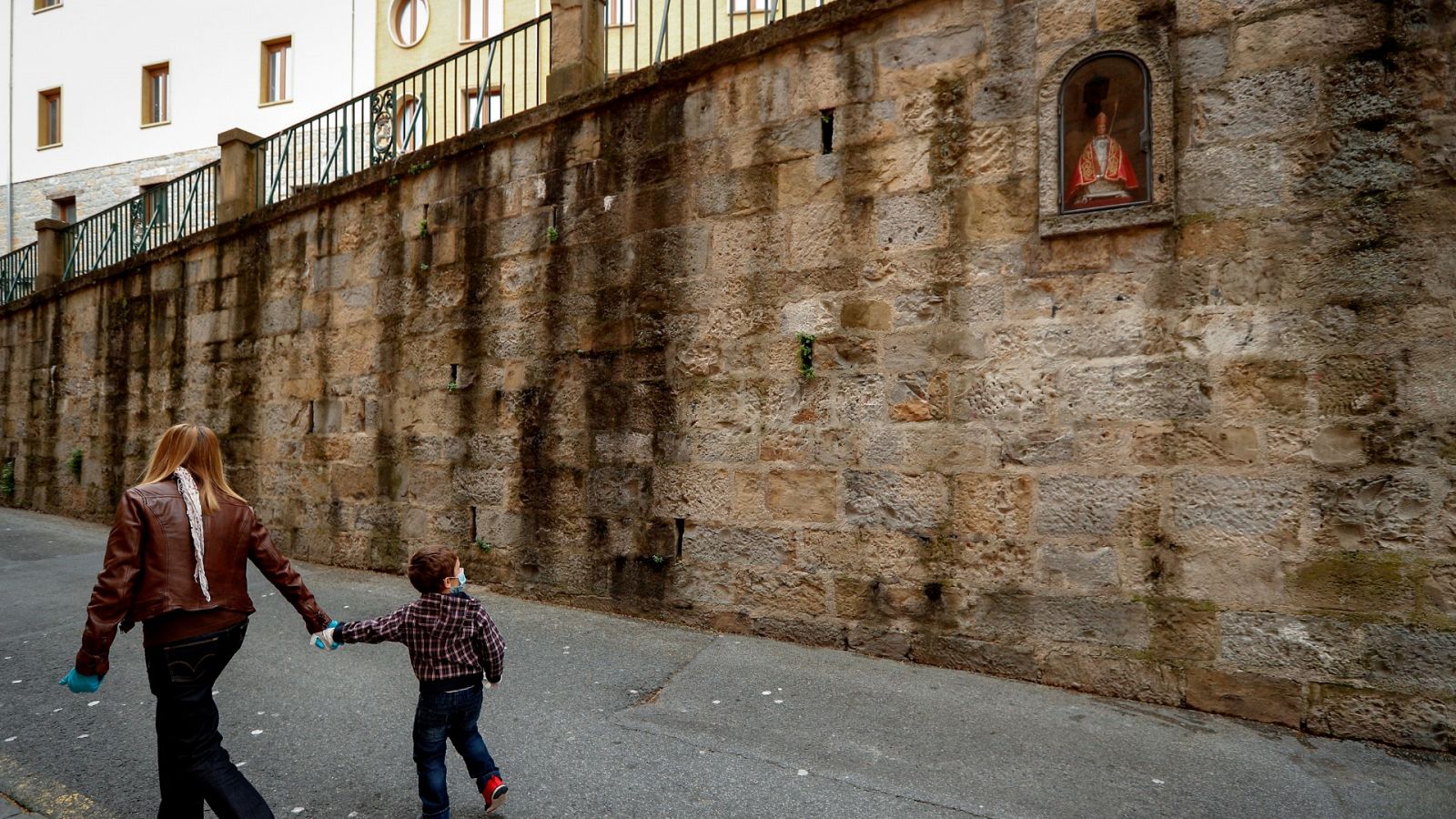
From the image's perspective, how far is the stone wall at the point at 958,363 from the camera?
4.11m

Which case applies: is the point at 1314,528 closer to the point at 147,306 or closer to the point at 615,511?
the point at 615,511

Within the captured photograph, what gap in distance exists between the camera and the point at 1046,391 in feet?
15.8

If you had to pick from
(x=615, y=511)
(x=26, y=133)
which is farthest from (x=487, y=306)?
(x=26, y=133)

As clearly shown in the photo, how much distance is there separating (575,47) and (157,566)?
18.5 ft

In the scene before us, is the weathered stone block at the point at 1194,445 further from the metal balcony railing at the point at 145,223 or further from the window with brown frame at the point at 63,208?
the window with brown frame at the point at 63,208

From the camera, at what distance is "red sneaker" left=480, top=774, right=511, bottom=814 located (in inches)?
122

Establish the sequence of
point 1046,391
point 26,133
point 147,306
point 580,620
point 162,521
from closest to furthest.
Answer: point 162,521
point 1046,391
point 580,620
point 147,306
point 26,133

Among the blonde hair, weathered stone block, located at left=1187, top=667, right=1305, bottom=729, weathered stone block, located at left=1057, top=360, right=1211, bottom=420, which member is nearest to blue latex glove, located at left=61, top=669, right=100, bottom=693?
the blonde hair

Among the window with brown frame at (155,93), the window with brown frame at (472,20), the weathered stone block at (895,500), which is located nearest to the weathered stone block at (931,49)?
the weathered stone block at (895,500)

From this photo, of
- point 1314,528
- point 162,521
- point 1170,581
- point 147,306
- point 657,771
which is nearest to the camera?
point 162,521

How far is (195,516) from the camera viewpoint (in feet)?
9.37

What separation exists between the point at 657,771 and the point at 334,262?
272 inches

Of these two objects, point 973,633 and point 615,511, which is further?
point 615,511

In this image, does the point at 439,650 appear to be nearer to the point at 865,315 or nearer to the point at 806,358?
the point at 806,358
